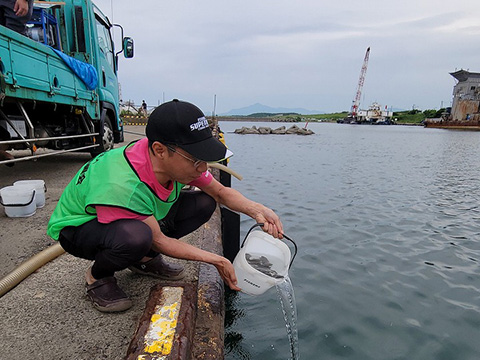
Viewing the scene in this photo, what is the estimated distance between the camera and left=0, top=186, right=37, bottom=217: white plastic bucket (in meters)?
3.54

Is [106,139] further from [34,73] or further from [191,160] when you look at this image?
[191,160]

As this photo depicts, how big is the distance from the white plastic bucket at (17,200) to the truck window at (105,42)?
4.03m

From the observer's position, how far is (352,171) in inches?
481

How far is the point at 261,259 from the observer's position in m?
2.27

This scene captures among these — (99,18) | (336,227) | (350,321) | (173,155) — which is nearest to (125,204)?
(173,155)

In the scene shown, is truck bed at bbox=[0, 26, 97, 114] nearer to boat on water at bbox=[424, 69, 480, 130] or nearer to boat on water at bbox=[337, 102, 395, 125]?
boat on water at bbox=[424, 69, 480, 130]

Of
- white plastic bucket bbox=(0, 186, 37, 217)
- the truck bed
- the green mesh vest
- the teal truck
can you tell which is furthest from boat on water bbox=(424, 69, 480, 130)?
the green mesh vest

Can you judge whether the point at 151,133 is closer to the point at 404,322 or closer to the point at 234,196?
the point at 234,196

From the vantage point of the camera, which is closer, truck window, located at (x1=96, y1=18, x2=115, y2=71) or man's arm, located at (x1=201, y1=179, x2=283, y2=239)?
man's arm, located at (x1=201, y1=179, x2=283, y2=239)

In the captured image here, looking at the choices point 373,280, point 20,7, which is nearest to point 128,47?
point 20,7

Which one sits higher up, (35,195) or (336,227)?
(35,195)

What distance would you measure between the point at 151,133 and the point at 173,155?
16cm

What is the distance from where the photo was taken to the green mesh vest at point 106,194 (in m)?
1.71

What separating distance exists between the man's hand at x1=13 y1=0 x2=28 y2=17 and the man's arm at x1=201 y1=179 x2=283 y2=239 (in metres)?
4.00
